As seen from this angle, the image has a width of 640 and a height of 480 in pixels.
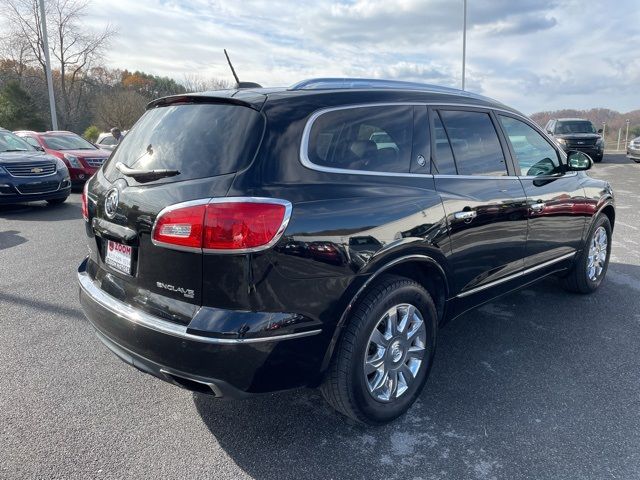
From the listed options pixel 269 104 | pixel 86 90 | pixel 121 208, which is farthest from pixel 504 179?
pixel 86 90

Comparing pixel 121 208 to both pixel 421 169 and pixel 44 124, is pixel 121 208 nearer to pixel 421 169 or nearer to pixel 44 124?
pixel 421 169

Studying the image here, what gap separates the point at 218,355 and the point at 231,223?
0.58m

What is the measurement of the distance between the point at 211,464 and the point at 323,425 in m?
0.64

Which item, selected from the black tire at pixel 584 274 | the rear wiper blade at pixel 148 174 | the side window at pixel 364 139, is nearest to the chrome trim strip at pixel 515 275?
the black tire at pixel 584 274

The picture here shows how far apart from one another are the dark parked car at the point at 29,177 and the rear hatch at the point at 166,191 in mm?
7291

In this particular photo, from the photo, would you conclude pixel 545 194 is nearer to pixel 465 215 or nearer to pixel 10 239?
pixel 465 215

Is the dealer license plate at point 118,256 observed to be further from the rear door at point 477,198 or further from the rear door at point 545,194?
the rear door at point 545,194

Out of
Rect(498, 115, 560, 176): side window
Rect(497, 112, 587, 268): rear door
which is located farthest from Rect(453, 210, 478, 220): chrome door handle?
Rect(498, 115, 560, 176): side window

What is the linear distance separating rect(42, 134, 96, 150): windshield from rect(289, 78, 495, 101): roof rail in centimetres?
1127

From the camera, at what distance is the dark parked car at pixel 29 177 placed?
29.2 ft

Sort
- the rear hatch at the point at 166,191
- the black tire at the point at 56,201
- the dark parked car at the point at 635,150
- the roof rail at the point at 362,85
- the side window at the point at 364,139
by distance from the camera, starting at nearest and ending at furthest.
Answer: the rear hatch at the point at 166,191 → the side window at the point at 364,139 → the roof rail at the point at 362,85 → the black tire at the point at 56,201 → the dark parked car at the point at 635,150

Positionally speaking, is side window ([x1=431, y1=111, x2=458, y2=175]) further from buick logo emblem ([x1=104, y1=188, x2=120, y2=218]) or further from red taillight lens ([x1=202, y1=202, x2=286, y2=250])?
buick logo emblem ([x1=104, y1=188, x2=120, y2=218])

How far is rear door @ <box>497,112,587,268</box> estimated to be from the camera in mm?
3787

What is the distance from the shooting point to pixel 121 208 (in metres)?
2.55
